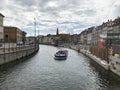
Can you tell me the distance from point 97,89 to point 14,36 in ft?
310

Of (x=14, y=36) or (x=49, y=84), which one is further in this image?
(x=14, y=36)

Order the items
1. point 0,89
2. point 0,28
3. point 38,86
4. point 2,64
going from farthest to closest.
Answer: point 0,28 → point 2,64 → point 38,86 → point 0,89

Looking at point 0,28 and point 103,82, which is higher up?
point 0,28

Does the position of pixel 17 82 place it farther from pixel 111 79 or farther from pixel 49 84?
pixel 111 79

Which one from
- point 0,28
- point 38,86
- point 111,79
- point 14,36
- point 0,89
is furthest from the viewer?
point 14,36

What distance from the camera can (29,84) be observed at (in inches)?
1187

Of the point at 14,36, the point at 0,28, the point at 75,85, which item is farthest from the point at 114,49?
the point at 14,36

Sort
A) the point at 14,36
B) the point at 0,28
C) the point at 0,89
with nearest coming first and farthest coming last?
the point at 0,89 < the point at 0,28 < the point at 14,36

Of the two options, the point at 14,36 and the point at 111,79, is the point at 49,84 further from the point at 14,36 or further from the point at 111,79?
the point at 14,36

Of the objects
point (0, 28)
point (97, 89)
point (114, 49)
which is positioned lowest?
point (97, 89)

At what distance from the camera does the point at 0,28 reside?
84375mm

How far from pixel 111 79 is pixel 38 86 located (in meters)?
12.5

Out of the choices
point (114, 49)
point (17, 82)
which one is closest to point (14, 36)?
point (114, 49)

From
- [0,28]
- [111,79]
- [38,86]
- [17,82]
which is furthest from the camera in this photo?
[0,28]
